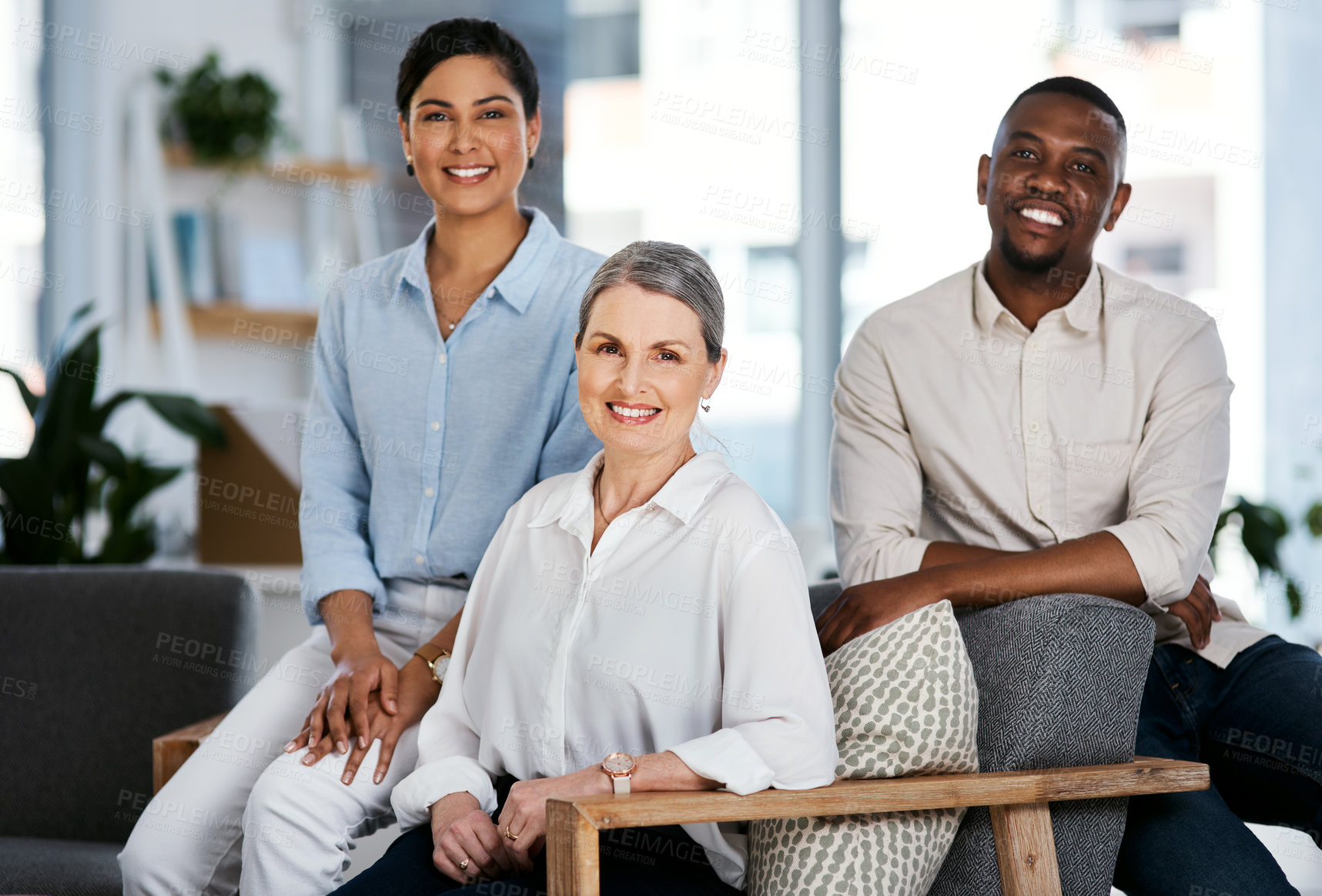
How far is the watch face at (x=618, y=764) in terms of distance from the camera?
Answer: 4.62ft

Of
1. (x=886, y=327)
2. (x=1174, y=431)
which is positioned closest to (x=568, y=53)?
(x=886, y=327)

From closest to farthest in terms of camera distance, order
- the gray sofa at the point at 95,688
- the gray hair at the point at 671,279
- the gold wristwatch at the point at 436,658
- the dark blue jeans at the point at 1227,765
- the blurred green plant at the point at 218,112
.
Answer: the gray hair at the point at 671,279 < the dark blue jeans at the point at 1227,765 < the gold wristwatch at the point at 436,658 < the gray sofa at the point at 95,688 < the blurred green plant at the point at 218,112

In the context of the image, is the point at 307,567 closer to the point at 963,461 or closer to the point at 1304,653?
the point at 963,461

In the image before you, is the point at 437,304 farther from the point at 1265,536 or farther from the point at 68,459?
the point at 1265,536

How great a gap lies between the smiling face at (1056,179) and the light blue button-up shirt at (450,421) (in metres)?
0.74

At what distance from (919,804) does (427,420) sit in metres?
0.99

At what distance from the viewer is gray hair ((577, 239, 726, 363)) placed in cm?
161

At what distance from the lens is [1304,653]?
6.33ft

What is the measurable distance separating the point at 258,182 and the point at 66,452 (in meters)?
1.85

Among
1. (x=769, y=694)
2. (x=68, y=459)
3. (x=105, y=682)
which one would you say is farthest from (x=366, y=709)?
(x=68, y=459)

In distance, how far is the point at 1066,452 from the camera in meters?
2.06

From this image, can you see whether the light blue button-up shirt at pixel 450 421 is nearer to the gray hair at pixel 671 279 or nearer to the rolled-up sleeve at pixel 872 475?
the gray hair at pixel 671 279

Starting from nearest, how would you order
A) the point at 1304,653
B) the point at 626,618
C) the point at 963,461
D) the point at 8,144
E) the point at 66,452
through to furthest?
the point at 626,618 < the point at 1304,653 < the point at 963,461 < the point at 66,452 < the point at 8,144

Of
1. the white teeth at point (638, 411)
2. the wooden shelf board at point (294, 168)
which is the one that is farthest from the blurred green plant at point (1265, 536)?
the wooden shelf board at point (294, 168)
